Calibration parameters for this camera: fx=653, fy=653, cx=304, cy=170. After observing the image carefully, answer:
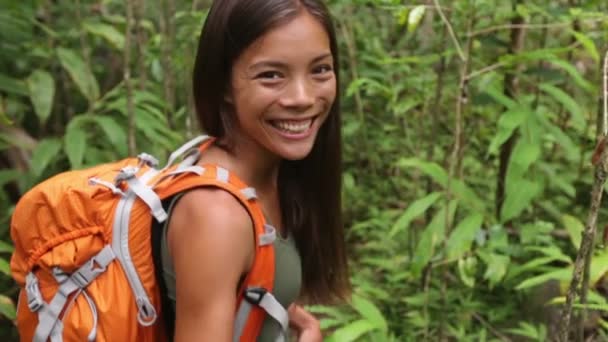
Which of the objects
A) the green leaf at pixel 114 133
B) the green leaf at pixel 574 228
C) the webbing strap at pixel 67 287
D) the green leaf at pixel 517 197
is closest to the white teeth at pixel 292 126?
the webbing strap at pixel 67 287

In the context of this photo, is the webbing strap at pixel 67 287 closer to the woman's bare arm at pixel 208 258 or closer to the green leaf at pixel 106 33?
the woman's bare arm at pixel 208 258

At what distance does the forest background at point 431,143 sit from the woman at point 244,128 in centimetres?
71

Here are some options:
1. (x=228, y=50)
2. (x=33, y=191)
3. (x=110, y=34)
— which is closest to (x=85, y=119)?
(x=110, y=34)

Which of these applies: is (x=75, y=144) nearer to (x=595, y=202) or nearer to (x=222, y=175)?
(x=222, y=175)

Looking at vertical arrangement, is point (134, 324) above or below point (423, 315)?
above

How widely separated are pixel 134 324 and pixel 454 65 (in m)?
3.55

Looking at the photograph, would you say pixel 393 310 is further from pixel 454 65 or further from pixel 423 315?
A: pixel 454 65

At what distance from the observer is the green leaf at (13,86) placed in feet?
9.84

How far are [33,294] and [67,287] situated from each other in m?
0.09

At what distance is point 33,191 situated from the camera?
1443 millimetres

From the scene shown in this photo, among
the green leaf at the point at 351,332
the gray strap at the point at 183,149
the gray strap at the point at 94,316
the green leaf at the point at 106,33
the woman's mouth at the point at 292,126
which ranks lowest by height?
the green leaf at the point at 351,332

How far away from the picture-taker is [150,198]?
4.36ft

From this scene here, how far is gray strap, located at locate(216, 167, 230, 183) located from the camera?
134 cm

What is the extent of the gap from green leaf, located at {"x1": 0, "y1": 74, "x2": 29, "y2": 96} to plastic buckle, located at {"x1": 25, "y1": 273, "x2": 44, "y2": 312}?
184cm
